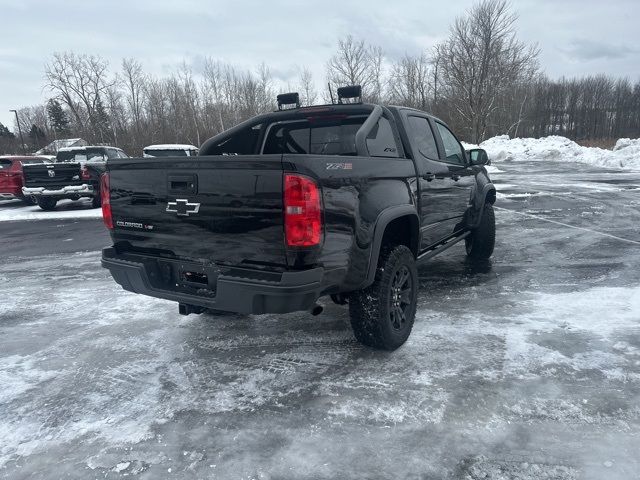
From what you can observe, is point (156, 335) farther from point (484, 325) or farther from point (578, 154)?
point (578, 154)

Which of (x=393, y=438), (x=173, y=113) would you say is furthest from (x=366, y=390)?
(x=173, y=113)

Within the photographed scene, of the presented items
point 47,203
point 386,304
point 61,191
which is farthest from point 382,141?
point 47,203

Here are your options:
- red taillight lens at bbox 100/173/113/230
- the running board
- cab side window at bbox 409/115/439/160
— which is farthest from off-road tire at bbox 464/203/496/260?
red taillight lens at bbox 100/173/113/230

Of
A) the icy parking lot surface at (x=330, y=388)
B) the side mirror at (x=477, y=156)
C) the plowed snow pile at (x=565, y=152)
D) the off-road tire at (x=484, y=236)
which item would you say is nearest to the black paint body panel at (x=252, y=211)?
the icy parking lot surface at (x=330, y=388)

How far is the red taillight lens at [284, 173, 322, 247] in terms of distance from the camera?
2.56m

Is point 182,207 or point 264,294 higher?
point 182,207

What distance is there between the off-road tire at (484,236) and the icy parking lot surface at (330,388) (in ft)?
2.77

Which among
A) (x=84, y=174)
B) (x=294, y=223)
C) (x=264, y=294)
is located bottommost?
(x=264, y=294)

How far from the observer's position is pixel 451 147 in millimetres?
5137

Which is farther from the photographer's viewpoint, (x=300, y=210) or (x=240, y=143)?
(x=240, y=143)

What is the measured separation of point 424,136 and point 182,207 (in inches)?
102

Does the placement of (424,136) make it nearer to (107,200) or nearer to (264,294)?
(264,294)

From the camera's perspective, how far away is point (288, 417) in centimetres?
271

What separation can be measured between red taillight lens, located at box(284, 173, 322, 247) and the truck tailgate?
51 mm
